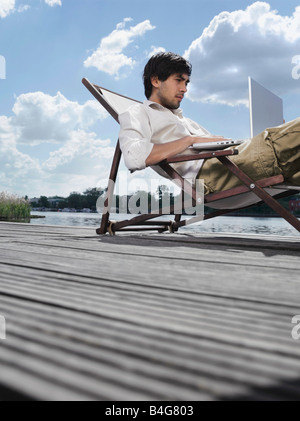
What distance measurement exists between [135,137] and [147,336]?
1.83m

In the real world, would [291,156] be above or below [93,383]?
above

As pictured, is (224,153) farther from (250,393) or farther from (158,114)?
(250,393)

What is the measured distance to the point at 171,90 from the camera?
2.50 m

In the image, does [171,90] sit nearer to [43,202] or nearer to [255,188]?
[255,188]

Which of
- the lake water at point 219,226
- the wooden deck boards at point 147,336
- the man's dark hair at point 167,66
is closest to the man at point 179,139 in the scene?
the man's dark hair at point 167,66

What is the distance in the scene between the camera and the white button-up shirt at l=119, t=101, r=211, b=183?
2053 millimetres

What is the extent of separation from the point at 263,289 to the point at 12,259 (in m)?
0.65

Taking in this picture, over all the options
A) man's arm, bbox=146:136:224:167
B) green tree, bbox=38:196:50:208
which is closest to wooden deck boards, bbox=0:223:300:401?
man's arm, bbox=146:136:224:167

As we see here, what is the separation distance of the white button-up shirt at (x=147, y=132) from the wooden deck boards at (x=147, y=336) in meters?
1.29

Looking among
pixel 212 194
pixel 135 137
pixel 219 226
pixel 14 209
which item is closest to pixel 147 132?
pixel 135 137

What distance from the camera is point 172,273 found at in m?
0.86

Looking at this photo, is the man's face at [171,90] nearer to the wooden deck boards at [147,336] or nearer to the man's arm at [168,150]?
the man's arm at [168,150]

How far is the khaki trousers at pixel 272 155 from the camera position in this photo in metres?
1.71
